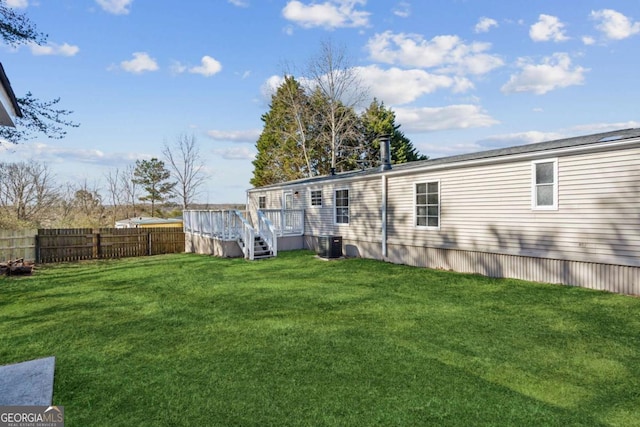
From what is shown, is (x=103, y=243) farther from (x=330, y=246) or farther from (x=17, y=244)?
(x=330, y=246)

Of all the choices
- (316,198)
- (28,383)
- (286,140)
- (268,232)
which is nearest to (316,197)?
(316,198)

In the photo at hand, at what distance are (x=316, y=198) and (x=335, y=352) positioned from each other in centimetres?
1088

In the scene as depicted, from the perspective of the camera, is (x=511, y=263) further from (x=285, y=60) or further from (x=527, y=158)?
(x=285, y=60)

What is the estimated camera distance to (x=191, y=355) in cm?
406

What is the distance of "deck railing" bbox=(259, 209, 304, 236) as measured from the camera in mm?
14570

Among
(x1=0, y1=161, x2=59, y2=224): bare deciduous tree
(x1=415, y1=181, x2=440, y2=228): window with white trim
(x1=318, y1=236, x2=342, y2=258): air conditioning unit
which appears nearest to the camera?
(x1=415, y1=181, x2=440, y2=228): window with white trim

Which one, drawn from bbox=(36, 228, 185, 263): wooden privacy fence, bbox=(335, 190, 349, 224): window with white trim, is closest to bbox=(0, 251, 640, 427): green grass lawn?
bbox=(335, 190, 349, 224): window with white trim

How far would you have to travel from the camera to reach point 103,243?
14625 mm

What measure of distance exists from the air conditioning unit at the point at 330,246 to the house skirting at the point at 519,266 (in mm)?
934

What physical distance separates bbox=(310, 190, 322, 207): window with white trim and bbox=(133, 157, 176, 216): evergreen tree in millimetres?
22994

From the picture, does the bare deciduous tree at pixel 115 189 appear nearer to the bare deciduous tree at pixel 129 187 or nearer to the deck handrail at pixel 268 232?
the bare deciduous tree at pixel 129 187

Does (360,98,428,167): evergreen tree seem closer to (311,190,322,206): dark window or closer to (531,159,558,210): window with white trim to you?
(311,190,322,206): dark window

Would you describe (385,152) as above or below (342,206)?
above

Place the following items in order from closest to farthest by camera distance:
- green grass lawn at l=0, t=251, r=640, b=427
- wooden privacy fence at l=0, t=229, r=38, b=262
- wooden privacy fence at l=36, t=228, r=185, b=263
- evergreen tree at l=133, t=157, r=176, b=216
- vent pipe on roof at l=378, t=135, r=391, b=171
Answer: green grass lawn at l=0, t=251, r=640, b=427 → vent pipe on roof at l=378, t=135, r=391, b=171 → wooden privacy fence at l=0, t=229, r=38, b=262 → wooden privacy fence at l=36, t=228, r=185, b=263 → evergreen tree at l=133, t=157, r=176, b=216
